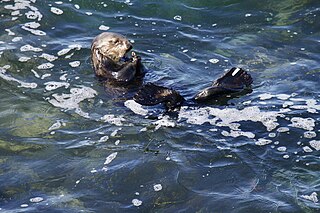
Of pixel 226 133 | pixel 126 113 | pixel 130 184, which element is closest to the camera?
pixel 130 184

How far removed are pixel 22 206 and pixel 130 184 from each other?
0.97 m

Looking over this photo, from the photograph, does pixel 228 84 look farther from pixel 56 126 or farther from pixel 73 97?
pixel 56 126

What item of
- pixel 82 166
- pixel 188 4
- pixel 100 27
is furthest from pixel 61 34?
pixel 82 166

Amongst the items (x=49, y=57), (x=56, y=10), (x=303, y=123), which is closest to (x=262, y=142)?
(x=303, y=123)

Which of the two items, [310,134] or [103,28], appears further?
[103,28]

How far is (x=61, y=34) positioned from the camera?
9.36 meters

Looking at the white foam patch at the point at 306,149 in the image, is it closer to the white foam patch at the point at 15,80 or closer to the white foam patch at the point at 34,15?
the white foam patch at the point at 15,80

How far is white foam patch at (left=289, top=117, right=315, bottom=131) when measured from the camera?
6.52 metres

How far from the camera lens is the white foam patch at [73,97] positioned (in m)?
7.39

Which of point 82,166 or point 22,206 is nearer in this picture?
point 22,206

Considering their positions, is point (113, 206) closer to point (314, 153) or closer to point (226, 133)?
point (226, 133)

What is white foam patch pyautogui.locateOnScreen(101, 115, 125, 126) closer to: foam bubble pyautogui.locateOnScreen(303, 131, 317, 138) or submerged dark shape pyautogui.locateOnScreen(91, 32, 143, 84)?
submerged dark shape pyautogui.locateOnScreen(91, 32, 143, 84)

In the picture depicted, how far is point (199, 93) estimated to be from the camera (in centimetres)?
696

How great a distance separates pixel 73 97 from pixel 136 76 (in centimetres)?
84
